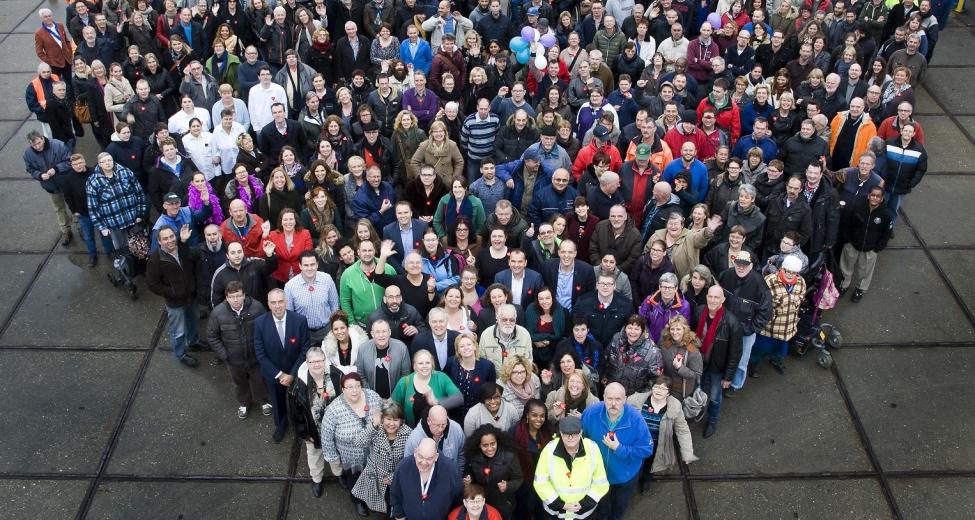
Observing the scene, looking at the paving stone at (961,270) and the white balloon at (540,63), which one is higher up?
the white balloon at (540,63)

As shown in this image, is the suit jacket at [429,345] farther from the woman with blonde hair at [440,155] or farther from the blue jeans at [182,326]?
A: the woman with blonde hair at [440,155]

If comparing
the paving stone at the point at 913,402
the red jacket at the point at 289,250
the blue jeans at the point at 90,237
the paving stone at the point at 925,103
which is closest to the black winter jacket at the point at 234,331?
the red jacket at the point at 289,250

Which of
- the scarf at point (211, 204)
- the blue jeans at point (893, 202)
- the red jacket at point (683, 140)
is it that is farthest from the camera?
the blue jeans at point (893, 202)

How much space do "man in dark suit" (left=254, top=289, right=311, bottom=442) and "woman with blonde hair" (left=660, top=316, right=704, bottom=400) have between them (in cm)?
345

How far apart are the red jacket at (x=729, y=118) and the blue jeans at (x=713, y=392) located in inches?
159

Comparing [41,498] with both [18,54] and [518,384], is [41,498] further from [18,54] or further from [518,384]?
[18,54]

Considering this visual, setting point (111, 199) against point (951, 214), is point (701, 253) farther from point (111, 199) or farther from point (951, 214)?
point (111, 199)

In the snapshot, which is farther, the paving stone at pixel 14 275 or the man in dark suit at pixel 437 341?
the paving stone at pixel 14 275

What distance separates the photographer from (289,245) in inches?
361

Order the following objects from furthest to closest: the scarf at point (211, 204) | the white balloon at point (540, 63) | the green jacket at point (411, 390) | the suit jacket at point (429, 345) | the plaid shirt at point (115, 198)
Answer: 1. the white balloon at point (540, 63)
2. the plaid shirt at point (115, 198)
3. the scarf at point (211, 204)
4. the suit jacket at point (429, 345)
5. the green jacket at point (411, 390)

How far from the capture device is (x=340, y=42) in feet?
42.0

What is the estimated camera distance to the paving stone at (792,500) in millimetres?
7762

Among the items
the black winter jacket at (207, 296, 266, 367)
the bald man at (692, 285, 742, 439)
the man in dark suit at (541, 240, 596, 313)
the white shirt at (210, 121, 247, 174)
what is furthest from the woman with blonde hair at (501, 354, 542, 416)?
the white shirt at (210, 121, 247, 174)

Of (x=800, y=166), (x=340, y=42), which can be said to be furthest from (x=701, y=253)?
(x=340, y=42)
